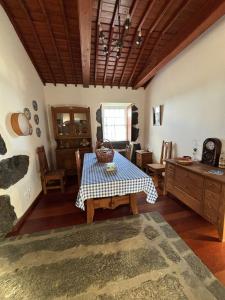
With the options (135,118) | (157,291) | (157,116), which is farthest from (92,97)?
(157,291)

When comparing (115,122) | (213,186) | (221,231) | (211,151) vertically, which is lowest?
(221,231)

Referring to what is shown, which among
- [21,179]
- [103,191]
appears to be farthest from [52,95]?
[103,191]

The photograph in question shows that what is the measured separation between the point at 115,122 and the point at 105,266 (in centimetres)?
412

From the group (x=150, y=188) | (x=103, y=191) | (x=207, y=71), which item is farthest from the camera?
(x=207, y=71)

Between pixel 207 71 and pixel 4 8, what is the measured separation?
10.6ft

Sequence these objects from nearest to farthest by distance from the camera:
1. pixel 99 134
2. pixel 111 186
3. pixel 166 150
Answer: pixel 111 186 < pixel 166 150 < pixel 99 134

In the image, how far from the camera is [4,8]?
7.12 ft

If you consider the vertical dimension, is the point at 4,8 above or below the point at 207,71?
above

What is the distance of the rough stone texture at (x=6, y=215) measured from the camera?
5.93ft

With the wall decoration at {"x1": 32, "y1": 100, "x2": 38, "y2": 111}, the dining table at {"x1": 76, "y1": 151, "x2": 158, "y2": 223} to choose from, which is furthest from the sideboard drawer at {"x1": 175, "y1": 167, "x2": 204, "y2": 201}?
the wall decoration at {"x1": 32, "y1": 100, "x2": 38, "y2": 111}

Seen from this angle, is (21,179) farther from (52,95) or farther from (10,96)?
(52,95)

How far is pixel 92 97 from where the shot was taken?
14.6 feet

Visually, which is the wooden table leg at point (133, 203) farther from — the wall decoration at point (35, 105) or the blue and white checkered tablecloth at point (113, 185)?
the wall decoration at point (35, 105)

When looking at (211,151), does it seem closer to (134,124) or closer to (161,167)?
(161,167)
